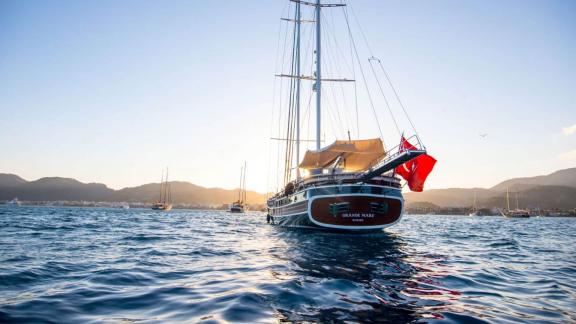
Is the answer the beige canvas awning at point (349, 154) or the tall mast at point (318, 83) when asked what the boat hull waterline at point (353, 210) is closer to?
the beige canvas awning at point (349, 154)

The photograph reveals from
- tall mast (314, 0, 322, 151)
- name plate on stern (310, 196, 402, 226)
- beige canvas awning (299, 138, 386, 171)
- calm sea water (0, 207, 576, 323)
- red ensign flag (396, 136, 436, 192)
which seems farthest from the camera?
tall mast (314, 0, 322, 151)

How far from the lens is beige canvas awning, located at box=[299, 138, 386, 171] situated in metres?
25.6

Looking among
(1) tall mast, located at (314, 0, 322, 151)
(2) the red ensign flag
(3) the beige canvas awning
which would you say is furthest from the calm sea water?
(1) tall mast, located at (314, 0, 322, 151)

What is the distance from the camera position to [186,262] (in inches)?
402

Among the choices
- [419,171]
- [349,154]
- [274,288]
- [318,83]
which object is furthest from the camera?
[318,83]

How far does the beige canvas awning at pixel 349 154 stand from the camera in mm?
25625

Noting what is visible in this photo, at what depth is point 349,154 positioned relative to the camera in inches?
1024

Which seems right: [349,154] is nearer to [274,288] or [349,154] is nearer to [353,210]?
[353,210]

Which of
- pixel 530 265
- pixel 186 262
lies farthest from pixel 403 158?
pixel 186 262

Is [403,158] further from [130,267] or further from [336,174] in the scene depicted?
[130,267]

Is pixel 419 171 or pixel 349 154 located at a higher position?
pixel 349 154

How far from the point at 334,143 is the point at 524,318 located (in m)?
Result: 20.8

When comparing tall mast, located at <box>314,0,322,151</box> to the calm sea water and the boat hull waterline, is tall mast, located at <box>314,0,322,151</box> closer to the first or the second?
the boat hull waterline

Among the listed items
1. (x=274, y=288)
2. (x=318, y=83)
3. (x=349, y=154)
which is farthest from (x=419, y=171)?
(x=274, y=288)
